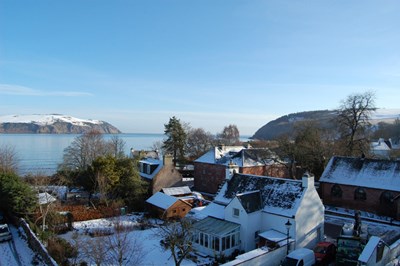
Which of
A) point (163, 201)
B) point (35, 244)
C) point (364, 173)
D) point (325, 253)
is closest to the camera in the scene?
point (325, 253)

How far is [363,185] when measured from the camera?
32656 millimetres

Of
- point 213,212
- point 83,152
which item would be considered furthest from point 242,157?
point 83,152

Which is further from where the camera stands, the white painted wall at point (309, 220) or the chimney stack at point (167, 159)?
the chimney stack at point (167, 159)

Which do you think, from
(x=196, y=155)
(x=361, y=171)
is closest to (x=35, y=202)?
(x=361, y=171)

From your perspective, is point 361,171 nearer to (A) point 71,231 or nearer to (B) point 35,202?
(A) point 71,231

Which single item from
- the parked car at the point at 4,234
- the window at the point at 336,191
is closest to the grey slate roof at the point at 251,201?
the window at the point at 336,191

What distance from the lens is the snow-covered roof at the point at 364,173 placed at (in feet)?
104

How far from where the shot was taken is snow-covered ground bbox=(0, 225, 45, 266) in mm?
20984

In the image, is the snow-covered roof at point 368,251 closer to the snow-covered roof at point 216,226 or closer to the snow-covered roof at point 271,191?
the snow-covered roof at point 271,191

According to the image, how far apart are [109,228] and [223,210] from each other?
9.84 m

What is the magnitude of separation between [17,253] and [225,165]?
2618 centimetres

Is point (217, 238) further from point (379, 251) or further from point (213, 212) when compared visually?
point (379, 251)

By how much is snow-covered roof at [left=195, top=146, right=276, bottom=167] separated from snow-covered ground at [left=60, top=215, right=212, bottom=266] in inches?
620

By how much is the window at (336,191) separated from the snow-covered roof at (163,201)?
1750cm
